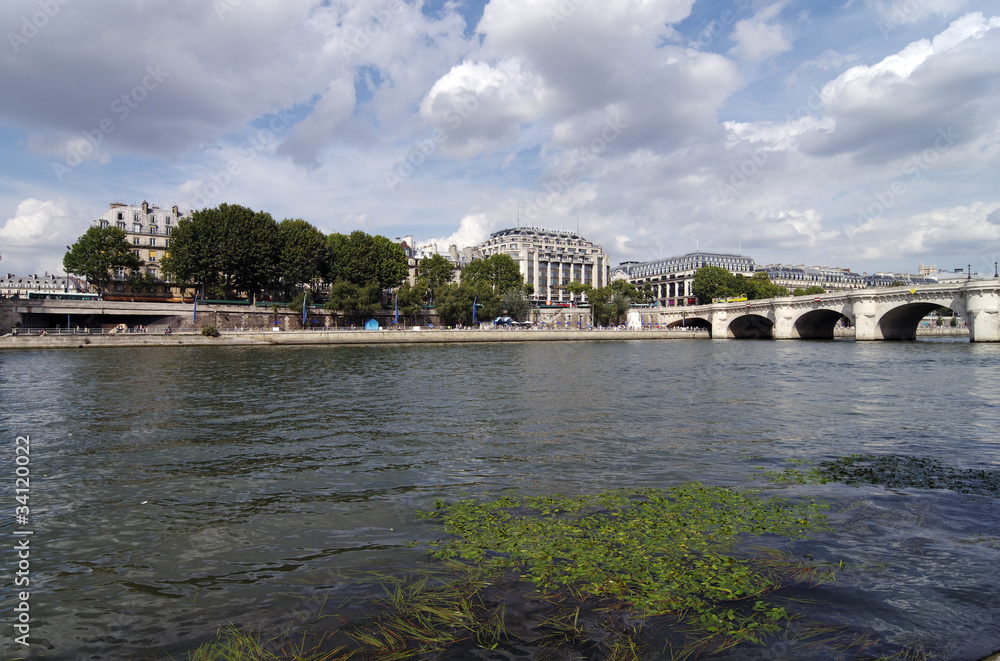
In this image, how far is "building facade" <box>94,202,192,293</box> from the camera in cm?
9588

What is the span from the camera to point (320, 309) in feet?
276

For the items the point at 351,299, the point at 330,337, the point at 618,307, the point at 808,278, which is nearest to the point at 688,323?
the point at 618,307

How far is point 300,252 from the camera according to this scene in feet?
268

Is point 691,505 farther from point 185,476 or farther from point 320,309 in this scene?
point 320,309

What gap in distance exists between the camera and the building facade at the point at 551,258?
536 feet

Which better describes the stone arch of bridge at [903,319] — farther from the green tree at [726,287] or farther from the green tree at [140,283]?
the green tree at [140,283]

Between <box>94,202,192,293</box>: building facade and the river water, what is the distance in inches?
3412

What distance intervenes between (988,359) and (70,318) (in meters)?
94.1

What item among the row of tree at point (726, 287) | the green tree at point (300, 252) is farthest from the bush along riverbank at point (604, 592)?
the row of tree at point (726, 287)

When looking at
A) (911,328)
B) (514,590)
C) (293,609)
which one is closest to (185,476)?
(293,609)

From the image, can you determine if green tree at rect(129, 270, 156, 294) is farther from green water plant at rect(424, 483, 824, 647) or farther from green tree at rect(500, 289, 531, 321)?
green water plant at rect(424, 483, 824, 647)

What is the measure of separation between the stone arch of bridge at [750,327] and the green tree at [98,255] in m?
98.7

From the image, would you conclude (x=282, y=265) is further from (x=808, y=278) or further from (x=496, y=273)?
(x=808, y=278)

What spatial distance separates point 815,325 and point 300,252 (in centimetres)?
8241
